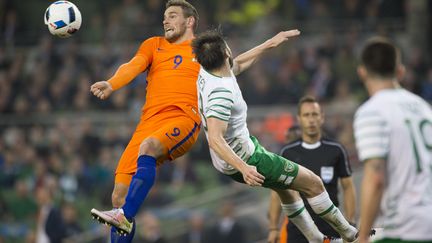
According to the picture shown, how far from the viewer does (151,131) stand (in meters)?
8.52

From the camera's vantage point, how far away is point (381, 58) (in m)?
5.73

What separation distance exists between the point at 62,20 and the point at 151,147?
1.67 metres

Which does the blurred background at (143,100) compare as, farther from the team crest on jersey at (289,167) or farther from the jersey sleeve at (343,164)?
the team crest on jersey at (289,167)

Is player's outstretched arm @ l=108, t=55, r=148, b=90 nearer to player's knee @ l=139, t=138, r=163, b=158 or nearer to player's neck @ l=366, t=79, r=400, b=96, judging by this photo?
player's knee @ l=139, t=138, r=163, b=158

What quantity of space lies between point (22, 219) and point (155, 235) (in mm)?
3835

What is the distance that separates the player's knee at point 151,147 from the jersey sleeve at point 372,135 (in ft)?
9.37

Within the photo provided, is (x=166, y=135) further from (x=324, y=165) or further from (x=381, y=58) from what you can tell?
(x=381, y=58)

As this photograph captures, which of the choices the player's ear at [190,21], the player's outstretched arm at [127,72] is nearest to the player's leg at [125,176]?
the player's outstretched arm at [127,72]

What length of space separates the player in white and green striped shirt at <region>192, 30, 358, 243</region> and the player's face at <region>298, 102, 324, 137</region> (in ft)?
3.75

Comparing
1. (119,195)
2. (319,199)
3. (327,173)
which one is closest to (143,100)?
(327,173)

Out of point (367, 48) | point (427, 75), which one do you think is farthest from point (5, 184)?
point (367, 48)

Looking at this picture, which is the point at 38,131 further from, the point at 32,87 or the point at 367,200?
the point at 367,200

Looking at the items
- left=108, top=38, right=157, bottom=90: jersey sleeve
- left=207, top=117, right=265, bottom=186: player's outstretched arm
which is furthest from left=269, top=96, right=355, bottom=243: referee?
left=207, top=117, right=265, bottom=186: player's outstretched arm

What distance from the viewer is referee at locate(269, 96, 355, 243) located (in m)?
9.44
